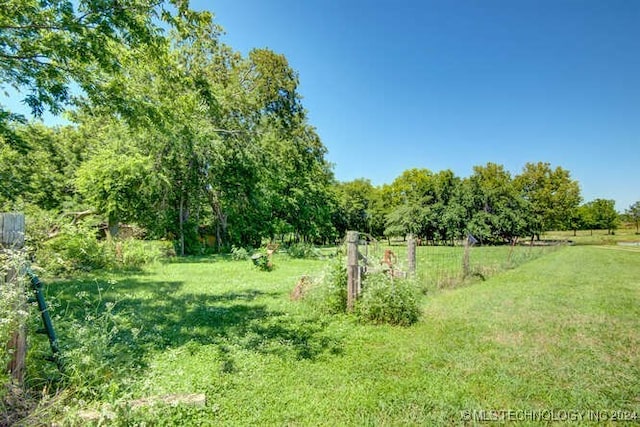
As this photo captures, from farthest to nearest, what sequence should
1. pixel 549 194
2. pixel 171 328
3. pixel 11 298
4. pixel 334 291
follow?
pixel 549 194 → pixel 334 291 → pixel 171 328 → pixel 11 298

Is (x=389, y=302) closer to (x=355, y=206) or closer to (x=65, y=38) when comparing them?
(x=65, y=38)

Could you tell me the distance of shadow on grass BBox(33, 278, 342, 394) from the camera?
297 cm

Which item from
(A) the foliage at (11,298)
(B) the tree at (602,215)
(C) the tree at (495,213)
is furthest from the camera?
(B) the tree at (602,215)

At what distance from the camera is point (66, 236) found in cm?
1009

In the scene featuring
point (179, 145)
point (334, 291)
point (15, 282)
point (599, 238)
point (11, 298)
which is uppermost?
point (179, 145)

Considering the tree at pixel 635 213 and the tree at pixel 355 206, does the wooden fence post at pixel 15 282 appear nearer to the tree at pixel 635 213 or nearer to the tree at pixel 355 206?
the tree at pixel 355 206

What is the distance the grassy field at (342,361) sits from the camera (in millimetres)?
2691

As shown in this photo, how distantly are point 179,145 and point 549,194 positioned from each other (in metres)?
41.0

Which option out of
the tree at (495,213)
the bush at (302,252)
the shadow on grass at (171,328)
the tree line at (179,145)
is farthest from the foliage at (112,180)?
the tree at (495,213)

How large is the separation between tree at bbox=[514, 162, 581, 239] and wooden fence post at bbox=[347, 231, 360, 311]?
1488 inches

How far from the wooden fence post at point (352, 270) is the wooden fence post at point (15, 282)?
160 inches

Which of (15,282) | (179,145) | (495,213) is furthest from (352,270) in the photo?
(495,213)

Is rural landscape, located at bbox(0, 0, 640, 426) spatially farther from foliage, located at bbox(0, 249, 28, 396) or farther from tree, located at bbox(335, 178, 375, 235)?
tree, located at bbox(335, 178, 375, 235)

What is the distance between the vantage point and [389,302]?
16.7 ft
